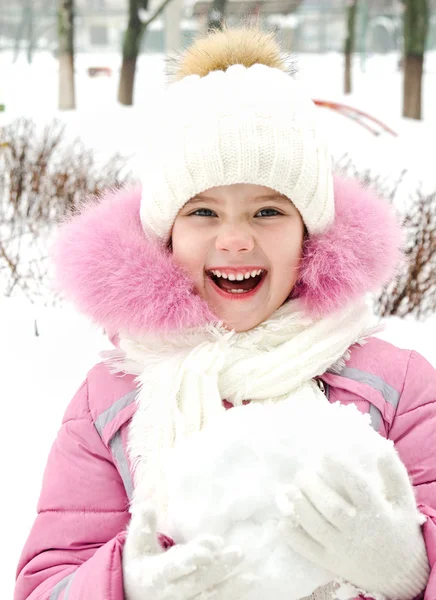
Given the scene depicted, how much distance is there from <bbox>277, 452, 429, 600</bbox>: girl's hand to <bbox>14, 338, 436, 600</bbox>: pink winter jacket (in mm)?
218

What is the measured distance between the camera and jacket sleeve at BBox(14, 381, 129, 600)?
1.11m

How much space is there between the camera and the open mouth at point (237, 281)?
1169mm

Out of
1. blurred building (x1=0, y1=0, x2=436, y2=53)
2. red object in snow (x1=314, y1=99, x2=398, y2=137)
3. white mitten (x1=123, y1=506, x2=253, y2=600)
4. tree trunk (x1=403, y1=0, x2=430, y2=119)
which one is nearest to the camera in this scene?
white mitten (x1=123, y1=506, x2=253, y2=600)

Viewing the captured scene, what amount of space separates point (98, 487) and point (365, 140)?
4.90m

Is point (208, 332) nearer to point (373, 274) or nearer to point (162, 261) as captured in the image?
point (162, 261)

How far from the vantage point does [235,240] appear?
3.64 feet

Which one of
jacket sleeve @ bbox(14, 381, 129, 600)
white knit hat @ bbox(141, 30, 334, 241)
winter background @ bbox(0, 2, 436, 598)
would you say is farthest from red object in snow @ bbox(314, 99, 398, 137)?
jacket sleeve @ bbox(14, 381, 129, 600)

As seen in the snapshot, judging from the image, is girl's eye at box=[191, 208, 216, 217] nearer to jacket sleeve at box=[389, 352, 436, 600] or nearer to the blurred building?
jacket sleeve at box=[389, 352, 436, 600]

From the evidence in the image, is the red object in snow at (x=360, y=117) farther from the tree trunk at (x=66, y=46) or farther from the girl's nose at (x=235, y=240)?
the girl's nose at (x=235, y=240)

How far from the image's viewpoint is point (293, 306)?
1.21 m

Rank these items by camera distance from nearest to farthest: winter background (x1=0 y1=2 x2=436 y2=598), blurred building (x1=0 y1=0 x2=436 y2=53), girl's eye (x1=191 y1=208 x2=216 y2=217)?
girl's eye (x1=191 y1=208 x2=216 y2=217), winter background (x1=0 y1=2 x2=436 y2=598), blurred building (x1=0 y1=0 x2=436 y2=53)

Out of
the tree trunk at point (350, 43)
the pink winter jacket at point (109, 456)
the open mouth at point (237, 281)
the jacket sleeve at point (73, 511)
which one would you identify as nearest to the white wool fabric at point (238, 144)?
the open mouth at point (237, 281)

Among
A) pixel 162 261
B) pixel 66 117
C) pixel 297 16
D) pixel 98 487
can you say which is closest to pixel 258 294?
pixel 162 261

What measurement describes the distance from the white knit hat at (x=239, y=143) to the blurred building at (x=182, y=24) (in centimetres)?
383
